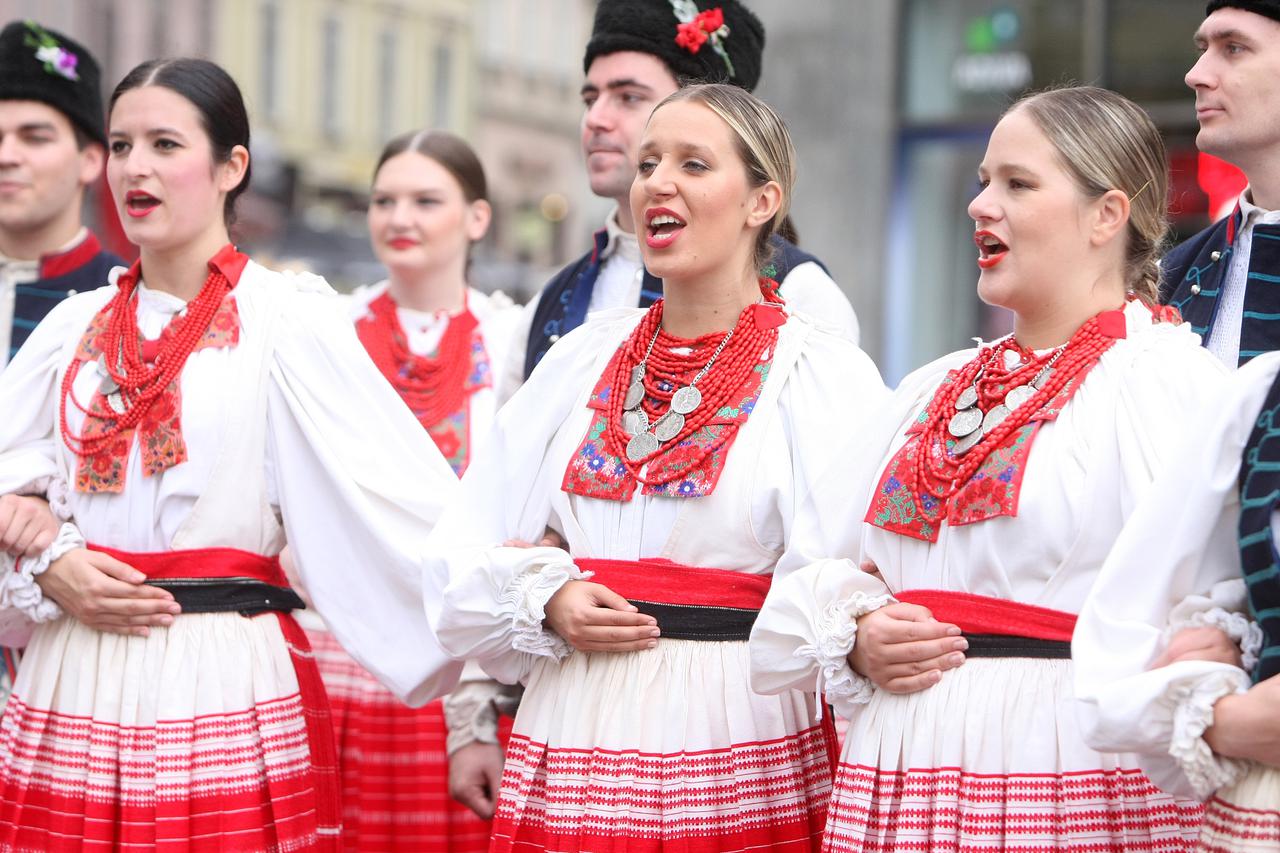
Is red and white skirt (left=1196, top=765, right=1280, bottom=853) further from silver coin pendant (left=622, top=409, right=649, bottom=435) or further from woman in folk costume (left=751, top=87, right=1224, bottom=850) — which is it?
silver coin pendant (left=622, top=409, right=649, bottom=435)

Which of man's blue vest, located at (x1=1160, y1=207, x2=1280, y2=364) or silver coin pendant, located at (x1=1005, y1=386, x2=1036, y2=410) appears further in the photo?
man's blue vest, located at (x1=1160, y1=207, x2=1280, y2=364)

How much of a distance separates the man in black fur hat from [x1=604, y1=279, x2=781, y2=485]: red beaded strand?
2.52 ft

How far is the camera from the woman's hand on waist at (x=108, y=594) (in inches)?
134

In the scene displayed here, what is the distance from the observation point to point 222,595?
3.51 m

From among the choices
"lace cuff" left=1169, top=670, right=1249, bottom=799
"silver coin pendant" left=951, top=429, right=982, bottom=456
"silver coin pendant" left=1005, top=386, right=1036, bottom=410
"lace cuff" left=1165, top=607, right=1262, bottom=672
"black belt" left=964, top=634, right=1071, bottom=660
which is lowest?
"lace cuff" left=1169, top=670, right=1249, bottom=799

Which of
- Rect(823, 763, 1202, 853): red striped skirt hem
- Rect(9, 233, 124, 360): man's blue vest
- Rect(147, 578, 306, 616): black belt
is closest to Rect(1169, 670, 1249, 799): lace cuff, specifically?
Rect(823, 763, 1202, 853): red striped skirt hem

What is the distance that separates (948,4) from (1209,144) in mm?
6494

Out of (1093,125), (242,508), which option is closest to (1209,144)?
(1093,125)

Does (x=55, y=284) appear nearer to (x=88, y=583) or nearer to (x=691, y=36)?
(x=88, y=583)

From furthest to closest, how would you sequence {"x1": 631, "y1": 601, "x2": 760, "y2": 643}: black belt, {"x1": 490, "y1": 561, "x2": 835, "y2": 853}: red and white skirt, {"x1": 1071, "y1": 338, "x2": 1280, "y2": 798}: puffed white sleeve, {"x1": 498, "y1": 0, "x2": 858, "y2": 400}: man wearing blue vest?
{"x1": 498, "y1": 0, "x2": 858, "y2": 400}: man wearing blue vest < {"x1": 631, "y1": 601, "x2": 760, "y2": 643}: black belt < {"x1": 490, "y1": 561, "x2": 835, "y2": 853}: red and white skirt < {"x1": 1071, "y1": 338, "x2": 1280, "y2": 798}: puffed white sleeve

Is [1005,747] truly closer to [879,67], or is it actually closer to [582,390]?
[582,390]

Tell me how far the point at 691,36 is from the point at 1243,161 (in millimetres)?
1370

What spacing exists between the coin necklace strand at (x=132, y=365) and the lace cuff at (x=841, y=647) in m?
1.45

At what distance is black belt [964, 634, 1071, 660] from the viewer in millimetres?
2740
